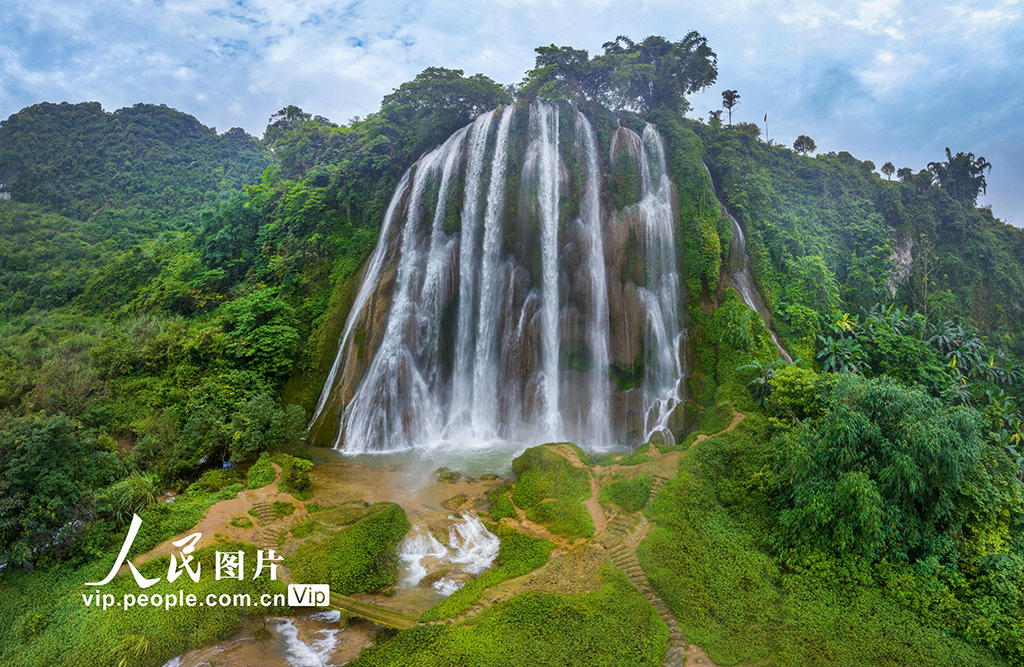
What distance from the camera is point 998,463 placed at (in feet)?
24.2

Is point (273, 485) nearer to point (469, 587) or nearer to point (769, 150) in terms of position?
point (469, 587)

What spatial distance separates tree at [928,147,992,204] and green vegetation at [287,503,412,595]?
3030cm

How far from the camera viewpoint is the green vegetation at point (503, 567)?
6.51 m

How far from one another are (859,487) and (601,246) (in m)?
10.4

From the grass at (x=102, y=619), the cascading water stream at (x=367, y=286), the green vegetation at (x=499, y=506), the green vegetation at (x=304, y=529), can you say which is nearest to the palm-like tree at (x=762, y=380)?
the green vegetation at (x=499, y=506)

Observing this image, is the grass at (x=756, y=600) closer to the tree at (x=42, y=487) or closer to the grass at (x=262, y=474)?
the grass at (x=262, y=474)

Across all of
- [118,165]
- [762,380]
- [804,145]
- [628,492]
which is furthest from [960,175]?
[118,165]

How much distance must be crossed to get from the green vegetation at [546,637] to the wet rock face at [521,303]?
7.37m

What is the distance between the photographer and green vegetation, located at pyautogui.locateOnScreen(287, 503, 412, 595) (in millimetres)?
7379

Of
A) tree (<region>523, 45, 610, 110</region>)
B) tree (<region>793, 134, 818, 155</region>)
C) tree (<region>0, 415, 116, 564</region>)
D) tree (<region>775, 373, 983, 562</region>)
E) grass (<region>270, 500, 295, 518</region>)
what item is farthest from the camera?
tree (<region>793, 134, 818, 155</region>)

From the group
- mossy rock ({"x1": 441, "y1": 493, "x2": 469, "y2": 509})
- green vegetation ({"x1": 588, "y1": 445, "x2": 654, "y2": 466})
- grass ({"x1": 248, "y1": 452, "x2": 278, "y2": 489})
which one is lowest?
mossy rock ({"x1": 441, "y1": 493, "x2": 469, "y2": 509})

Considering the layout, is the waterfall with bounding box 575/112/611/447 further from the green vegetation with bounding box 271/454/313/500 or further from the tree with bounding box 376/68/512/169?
the green vegetation with bounding box 271/454/313/500

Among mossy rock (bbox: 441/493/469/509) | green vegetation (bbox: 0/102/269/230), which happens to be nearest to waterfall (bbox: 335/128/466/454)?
mossy rock (bbox: 441/493/469/509)

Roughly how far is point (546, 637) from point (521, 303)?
1074 cm
